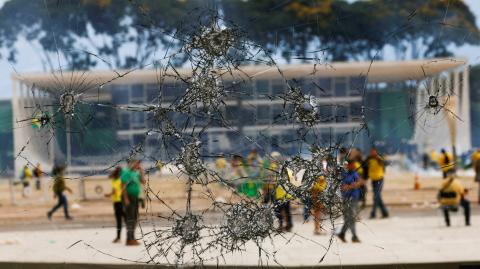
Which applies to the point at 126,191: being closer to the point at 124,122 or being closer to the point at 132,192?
the point at 132,192

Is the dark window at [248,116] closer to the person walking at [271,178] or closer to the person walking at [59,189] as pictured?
the person walking at [271,178]

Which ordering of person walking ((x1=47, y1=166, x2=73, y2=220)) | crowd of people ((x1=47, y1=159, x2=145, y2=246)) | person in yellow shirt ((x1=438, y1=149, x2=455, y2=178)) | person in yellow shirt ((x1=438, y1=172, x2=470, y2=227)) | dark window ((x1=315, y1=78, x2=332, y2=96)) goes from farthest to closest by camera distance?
person in yellow shirt ((x1=438, y1=172, x2=470, y2=227)), person in yellow shirt ((x1=438, y1=149, x2=455, y2=178)), person walking ((x1=47, y1=166, x2=73, y2=220)), crowd of people ((x1=47, y1=159, x2=145, y2=246)), dark window ((x1=315, y1=78, x2=332, y2=96))

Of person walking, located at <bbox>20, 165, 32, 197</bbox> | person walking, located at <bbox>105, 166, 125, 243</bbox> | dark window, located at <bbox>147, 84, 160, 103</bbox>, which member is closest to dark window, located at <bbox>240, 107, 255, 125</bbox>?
dark window, located at <bbox>147, 84, 160, 103</bbox>

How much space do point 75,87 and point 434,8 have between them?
1952 millimetres

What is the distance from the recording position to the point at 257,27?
3.77m

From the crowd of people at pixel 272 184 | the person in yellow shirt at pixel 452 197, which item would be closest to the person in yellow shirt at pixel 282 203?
the crowd of people at pixel 272 184

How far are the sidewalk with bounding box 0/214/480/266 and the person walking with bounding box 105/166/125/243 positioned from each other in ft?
0.24

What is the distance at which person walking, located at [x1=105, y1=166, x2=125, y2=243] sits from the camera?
4062 millimetres

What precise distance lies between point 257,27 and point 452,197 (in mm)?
2161

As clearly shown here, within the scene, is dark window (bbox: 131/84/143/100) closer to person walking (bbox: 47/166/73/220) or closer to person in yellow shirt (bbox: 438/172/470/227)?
person walking (bbox: 47/166/73/220)

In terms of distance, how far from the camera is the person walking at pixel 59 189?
4.01 m

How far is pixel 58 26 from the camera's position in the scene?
154 inches

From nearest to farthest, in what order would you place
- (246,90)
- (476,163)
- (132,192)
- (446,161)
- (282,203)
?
(282,203)
(246,90)
(132,192)
(446,161)
(476,163)

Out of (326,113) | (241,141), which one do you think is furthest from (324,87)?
(241,141)
